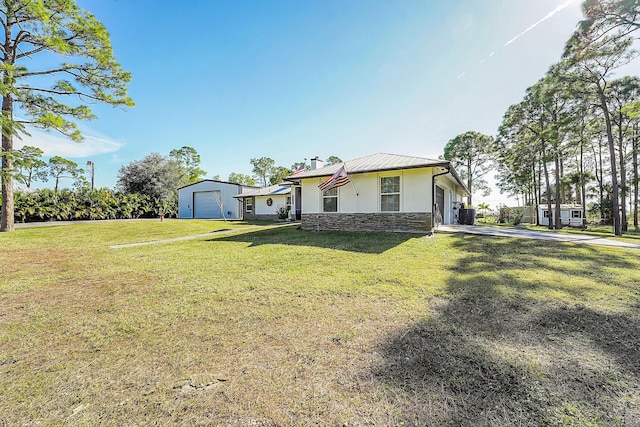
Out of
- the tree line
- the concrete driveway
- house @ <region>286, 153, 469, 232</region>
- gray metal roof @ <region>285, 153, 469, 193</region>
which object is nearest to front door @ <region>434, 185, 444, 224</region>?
house @ <region>286, 153, 469, 232</region>

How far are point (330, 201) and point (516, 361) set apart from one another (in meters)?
9.41

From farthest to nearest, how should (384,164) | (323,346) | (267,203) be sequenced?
1. (267,203)
2. (384,164)
3. (323,346)

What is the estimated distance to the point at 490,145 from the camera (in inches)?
1109

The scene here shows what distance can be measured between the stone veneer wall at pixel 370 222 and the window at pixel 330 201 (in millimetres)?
268

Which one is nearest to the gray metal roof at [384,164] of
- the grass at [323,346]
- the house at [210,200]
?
the grass at [323,346]

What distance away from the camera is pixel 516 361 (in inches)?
80.7

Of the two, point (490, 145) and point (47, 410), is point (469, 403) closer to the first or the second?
point (47, 410)

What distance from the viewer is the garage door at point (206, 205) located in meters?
26.3

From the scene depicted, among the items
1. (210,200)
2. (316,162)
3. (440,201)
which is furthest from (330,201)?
(210,200)

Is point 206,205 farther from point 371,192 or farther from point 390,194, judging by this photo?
point 390,194

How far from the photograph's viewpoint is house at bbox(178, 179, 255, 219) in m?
25.5

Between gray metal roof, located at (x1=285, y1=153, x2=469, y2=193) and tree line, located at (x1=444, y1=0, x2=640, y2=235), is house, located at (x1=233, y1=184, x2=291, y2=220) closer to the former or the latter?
gray metal roof, located at (x1=285, y1=153, x2=469, y2=193)

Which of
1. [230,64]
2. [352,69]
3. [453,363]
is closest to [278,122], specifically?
[230,64]

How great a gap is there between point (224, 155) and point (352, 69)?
19.0m
